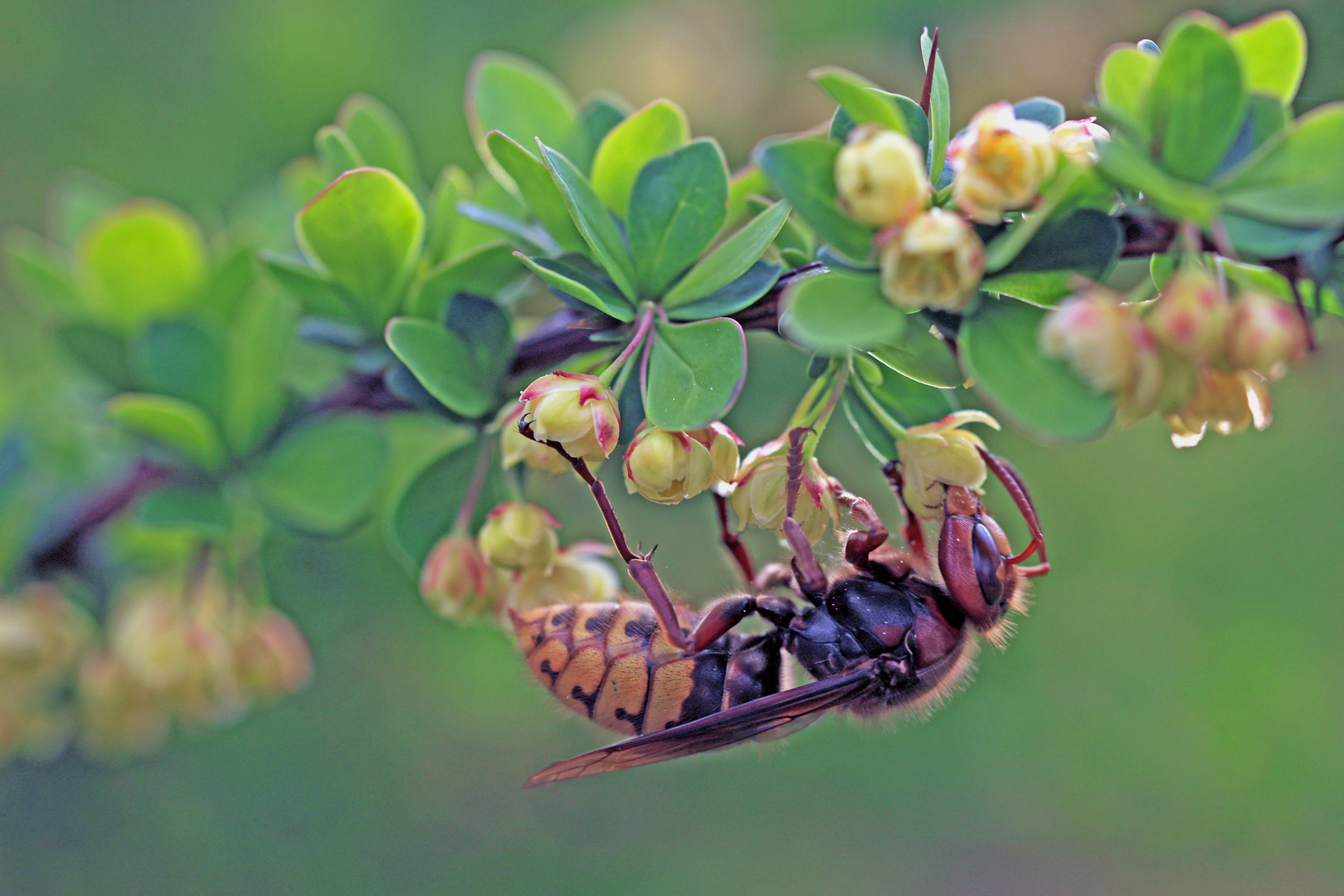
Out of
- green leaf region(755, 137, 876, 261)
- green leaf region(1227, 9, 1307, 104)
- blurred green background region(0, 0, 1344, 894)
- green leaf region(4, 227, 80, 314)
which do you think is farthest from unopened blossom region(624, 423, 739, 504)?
blurred green background region(0, 0, 1344, 894)

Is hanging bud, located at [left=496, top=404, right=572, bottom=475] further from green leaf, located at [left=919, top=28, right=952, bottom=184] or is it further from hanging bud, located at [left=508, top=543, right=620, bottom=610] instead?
A: green leaf, located at [left=919, top=28, right=952, bottom=184]

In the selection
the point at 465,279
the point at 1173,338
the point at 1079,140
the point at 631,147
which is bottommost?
the point at 1173,338

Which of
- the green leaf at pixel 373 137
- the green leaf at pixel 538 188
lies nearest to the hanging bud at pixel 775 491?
the green leaf at pixel 538 188

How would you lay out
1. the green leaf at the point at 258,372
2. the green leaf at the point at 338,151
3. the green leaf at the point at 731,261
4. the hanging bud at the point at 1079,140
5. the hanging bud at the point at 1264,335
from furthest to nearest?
the green leaf at the point at 258,372 → the green leaf at the point at 338,151 → the green leaf at the point at 731,261 → the hanging bud at the point at 1079,140 → the hanging bud at the point at 1264,335

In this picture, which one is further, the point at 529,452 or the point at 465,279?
the point at 465,279

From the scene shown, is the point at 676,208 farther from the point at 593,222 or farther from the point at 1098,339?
the point at 1098,339

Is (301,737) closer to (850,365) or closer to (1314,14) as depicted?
(850,365)

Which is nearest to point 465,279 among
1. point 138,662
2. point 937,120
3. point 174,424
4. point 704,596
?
point 174,424

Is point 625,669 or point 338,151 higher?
point 338,151

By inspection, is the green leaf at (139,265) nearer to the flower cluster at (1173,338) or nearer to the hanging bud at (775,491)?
the hanging bud at (775,491)
